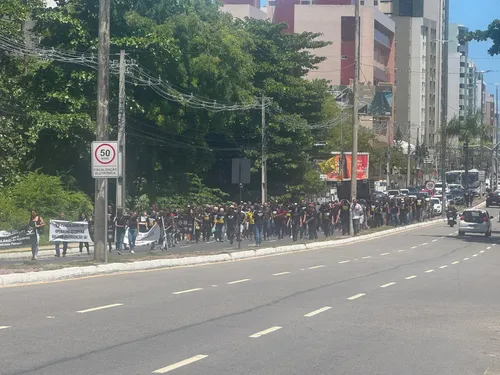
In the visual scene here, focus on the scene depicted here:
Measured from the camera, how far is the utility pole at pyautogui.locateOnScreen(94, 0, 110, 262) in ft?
70.1

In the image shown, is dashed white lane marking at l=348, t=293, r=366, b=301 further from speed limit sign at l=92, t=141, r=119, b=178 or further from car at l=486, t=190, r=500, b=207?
car at l=486, t=190, r=500, b=207

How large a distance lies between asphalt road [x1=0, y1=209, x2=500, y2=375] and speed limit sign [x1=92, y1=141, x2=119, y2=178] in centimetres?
269

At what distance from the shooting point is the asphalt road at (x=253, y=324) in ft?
30.5

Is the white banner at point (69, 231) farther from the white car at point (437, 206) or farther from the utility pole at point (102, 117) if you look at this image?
the white car at point (437, 206)

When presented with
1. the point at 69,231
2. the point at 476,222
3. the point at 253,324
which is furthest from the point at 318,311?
the point at 476,222

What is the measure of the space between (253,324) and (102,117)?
11046 millimetres

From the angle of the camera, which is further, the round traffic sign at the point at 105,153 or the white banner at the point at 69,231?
the white banner at the point at 69,231

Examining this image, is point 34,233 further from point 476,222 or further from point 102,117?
point 476,222

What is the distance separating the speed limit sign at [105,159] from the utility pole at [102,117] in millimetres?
807

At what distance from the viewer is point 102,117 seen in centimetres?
2177

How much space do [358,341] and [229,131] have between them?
47.2m

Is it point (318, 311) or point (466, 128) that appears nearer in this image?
point (318, 311)

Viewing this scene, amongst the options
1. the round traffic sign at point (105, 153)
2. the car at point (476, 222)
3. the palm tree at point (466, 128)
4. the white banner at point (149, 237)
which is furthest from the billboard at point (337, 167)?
the round traffic sign at point (105, 153)

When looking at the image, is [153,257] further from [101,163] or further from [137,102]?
[137,102]
